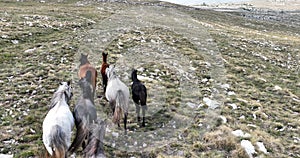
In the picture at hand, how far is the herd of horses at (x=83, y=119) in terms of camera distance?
19.6 ft

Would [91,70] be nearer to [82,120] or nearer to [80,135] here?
[82,120]

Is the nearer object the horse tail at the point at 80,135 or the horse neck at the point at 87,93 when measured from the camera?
the horse tail at the point at 80,135

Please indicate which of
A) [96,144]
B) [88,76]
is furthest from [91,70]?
[96,144]

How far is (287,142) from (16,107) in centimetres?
868

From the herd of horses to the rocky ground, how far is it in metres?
0.71

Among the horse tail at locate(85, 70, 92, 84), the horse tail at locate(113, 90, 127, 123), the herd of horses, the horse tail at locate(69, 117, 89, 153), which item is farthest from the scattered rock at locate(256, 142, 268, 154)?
the horse tail at locate(85, 70, 92, 84)

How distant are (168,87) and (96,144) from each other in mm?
6844

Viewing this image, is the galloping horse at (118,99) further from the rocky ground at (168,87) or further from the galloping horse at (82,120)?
the galloping horse at (82,120)

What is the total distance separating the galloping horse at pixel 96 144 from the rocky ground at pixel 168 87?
119 cm

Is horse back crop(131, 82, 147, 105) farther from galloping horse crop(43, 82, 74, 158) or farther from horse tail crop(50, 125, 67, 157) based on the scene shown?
horse tail crop(50, 125, 67, 157)

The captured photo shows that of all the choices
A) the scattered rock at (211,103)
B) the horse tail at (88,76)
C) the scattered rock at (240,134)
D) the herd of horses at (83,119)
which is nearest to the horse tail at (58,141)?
the herd of horses at (83,119)

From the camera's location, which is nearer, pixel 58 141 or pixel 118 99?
pixel 58 141

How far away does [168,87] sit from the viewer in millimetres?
12734

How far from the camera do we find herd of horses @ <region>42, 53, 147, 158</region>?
5988mm
